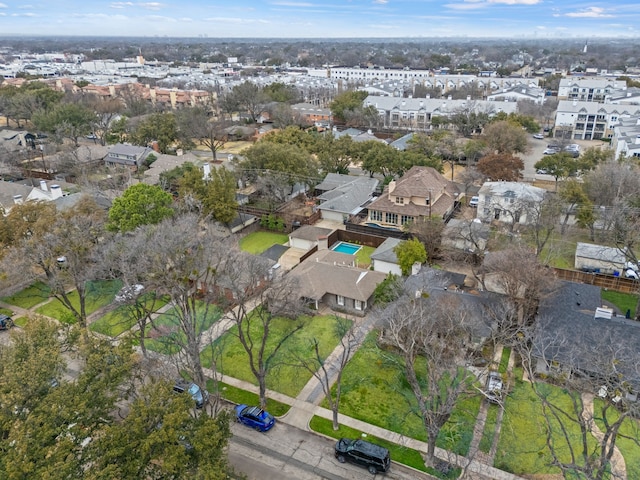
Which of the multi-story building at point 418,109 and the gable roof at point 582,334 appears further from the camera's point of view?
the multi-story building at point 418,109

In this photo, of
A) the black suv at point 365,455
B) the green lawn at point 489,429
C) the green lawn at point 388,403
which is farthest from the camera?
the green lawn at point 388,403

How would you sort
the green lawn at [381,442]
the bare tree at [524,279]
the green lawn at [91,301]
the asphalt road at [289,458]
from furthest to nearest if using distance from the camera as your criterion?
the green lawn at [91,301] → the bare tree at [524,279] → the green lawn at [381,442] → the asphalt road at [289,458]

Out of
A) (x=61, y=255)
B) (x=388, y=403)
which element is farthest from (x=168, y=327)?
(x=388, y=403)

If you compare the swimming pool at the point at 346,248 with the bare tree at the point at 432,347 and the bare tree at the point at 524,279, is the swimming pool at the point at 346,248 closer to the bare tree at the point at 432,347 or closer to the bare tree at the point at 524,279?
the bare tree at the point at 432,347

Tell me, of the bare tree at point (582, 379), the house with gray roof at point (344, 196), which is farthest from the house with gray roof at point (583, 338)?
the house with gray roof at point (344, 196)

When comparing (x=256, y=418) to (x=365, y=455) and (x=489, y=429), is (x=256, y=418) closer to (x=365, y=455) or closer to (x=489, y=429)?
(x=365, y=455)

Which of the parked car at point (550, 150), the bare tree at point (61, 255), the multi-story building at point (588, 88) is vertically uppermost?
the multi-story building at point (588, 88)

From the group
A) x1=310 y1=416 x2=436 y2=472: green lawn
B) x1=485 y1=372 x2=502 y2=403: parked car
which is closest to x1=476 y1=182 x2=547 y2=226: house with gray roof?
x1=485 y1=372 x2=502 y2=403: parked car

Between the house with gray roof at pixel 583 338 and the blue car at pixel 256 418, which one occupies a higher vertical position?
the house with gray roof at pixel 583 338
